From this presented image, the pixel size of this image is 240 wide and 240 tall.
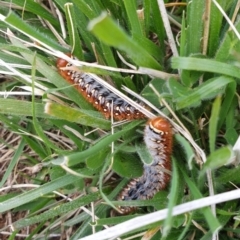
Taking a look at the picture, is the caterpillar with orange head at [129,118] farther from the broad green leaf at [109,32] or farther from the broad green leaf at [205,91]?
the broad green leaf at [109,32]

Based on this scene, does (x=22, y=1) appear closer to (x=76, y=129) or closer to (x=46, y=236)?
(x=76, y=129)

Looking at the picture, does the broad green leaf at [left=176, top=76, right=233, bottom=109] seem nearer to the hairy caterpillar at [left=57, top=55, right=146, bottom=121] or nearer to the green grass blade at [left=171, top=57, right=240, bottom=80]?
the green grass blade at [left=171, top=57, right=240, bottom=80]

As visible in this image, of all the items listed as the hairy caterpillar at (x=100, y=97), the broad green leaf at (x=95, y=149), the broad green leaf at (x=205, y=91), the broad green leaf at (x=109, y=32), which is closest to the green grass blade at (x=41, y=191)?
the broad green leaf at (x=95, y=149)

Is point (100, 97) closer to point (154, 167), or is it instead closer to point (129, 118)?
point (129, 118)

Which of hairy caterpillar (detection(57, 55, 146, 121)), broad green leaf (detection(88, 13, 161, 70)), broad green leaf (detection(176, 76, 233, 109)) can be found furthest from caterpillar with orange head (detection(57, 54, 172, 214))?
broad green leaf (detection(88, 13, 161, 70))

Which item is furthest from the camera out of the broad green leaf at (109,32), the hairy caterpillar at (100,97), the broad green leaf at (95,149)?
the hairy caterpillar at (100,97)

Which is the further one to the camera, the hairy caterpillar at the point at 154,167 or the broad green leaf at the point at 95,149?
the hairy caterpillar at the point at 154,167

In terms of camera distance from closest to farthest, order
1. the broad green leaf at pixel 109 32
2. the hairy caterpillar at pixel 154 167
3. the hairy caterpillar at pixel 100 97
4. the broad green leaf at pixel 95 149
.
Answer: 1. the broad green leaf at pixel 109 32
2. the broad green leaf at pixel 95 149
3. the hairy caterpillar at pixel 154 167
4. the hairy caterpillar at pixel 100 97

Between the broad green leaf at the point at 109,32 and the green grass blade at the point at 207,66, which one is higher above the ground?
the broad green leaf at the point at 109,32
